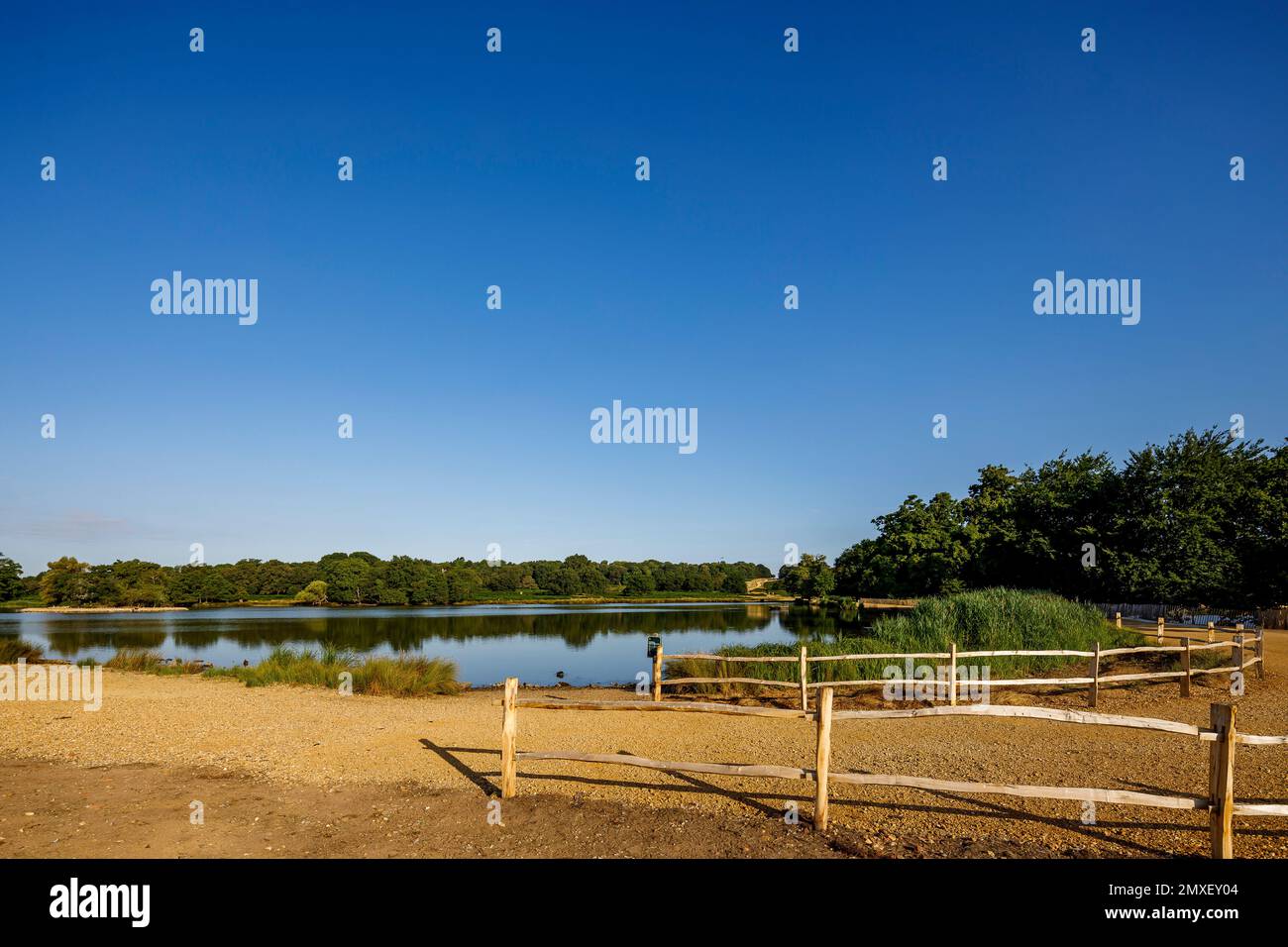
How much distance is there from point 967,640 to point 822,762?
689 inches

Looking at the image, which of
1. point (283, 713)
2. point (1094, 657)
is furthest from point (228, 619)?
point (1094, 657)

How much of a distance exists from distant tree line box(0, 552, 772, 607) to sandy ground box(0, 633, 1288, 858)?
8653 centimetres

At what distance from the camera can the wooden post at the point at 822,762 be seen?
720 cm

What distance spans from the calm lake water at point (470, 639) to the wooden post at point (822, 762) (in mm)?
17782

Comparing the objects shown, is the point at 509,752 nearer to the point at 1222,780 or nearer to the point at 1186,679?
the point at 1222,780

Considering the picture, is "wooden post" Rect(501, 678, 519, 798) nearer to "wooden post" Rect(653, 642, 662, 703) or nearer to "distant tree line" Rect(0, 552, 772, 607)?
"wooden post" Rect(653, 642, 662, 703)

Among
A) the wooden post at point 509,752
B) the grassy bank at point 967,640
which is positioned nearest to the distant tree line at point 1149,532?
the grassy bank at point 967,640

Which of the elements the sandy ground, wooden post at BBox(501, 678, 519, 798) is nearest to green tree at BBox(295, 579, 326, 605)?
the sandy ground

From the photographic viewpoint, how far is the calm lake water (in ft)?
97.5

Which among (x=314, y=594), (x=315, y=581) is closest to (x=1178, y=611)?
(x=314, y=594)

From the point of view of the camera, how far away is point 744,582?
152 metres

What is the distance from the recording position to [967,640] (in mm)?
22438

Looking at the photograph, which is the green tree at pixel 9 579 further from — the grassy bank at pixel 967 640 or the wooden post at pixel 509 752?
the wooden post at pixel 509 752
